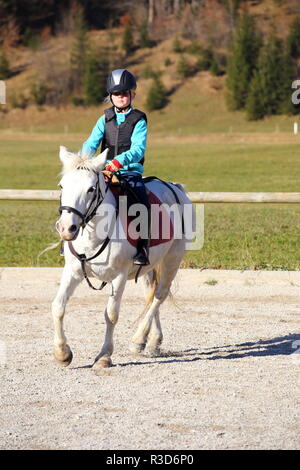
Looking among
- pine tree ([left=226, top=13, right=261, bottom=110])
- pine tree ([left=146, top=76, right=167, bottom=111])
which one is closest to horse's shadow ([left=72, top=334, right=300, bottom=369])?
pine tree ([left=226, top=13, right=261, bottom=110])

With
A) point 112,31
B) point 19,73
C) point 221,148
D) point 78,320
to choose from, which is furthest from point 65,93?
point 78,320

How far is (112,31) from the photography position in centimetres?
11575

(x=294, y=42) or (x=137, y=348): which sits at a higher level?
(x=294, y=42)

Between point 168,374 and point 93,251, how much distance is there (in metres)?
1.15

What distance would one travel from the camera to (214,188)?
3159 cm

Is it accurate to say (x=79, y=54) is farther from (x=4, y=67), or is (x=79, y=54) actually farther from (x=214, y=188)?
(x=214, y=188)

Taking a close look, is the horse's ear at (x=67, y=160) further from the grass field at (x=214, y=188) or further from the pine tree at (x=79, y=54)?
the pine tree at (x=79, y=54)

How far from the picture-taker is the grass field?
509 inches

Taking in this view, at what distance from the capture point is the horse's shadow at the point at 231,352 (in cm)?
730

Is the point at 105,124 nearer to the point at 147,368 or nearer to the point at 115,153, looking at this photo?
the point at 115,153

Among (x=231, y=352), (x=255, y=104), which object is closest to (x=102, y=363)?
(x=231, y=352)

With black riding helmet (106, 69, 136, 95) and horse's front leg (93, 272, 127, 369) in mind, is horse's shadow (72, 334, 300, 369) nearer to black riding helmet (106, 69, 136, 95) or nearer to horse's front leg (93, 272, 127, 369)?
horse's front leg (93, 272, 127, 369)

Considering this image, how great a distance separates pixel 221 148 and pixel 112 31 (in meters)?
67.0

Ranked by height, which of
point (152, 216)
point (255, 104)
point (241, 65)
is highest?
point (241, 65)
